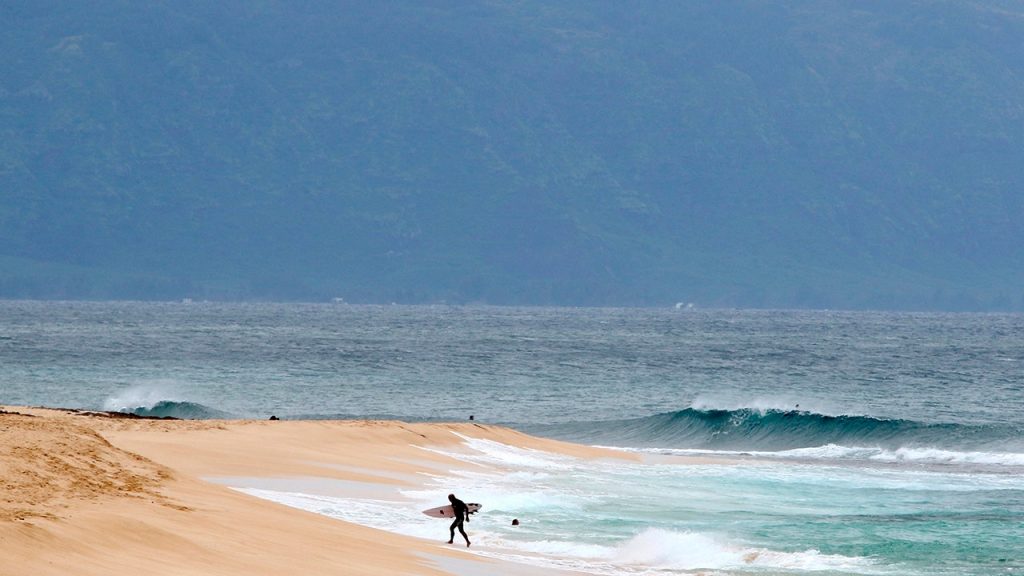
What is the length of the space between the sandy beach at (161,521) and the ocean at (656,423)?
5.86 ft

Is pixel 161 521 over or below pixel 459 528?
below

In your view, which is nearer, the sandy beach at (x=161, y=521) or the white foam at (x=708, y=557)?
the sandy beach at (x=161, y=521)

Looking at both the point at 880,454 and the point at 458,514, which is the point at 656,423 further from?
the point at 458,514

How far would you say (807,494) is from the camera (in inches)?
1305

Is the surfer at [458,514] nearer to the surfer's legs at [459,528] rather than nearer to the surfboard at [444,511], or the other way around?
the surfer's legs at [459,528]

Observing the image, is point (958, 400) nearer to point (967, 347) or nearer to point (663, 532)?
point (663, 532)

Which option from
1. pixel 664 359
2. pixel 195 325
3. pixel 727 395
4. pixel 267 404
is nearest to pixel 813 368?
pixel 664 359

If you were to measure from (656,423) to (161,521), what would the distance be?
128ft

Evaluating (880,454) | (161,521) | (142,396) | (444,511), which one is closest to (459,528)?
(444,511)

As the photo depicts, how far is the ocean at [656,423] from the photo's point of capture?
24875 millimetres

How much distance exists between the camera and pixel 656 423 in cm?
5700

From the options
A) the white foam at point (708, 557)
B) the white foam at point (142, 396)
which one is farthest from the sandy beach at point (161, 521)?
the white foam at point (142, 396)

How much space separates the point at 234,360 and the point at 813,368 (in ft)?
122

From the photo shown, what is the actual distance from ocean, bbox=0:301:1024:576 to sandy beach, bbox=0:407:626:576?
1.78 m
